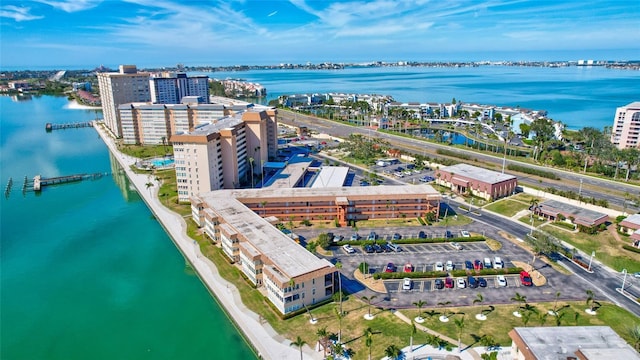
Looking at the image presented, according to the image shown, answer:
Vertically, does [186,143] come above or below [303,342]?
above

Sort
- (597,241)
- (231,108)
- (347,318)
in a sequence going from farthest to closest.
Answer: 1. (231,108)
2. (597,241)
3. (347,318)

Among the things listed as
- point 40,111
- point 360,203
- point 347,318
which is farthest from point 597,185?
point 40,111

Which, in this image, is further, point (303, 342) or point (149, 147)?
point (149, 147)

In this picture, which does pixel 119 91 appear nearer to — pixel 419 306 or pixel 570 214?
pixel 419 306

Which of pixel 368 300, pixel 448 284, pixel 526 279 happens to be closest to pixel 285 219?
pixel 368 300

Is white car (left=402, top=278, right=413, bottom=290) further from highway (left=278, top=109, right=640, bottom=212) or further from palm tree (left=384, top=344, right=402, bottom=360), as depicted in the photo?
highway (left=278, top=109, right=640, bottom=212)

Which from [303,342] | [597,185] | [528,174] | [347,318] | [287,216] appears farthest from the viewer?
[528,174]

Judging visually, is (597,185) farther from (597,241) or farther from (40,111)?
(40,111)

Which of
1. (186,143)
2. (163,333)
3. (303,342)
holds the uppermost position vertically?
(186,143)
